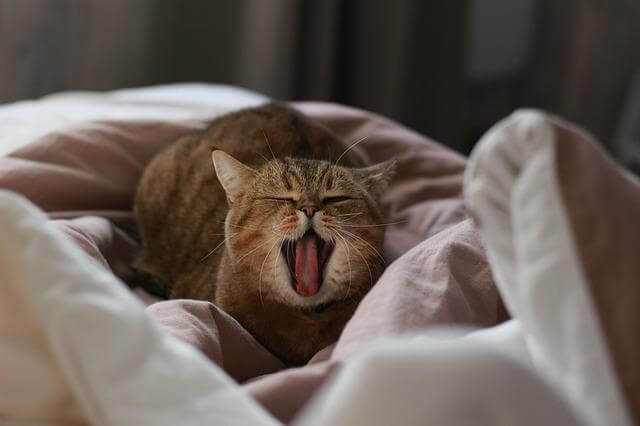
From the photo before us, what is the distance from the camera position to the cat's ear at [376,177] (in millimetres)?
1372

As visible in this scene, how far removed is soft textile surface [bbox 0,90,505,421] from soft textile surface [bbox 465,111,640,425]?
23 centimetres

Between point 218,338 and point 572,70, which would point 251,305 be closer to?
point 218,338

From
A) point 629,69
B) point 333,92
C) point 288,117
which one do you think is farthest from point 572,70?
point 288,117

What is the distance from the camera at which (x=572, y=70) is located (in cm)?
342

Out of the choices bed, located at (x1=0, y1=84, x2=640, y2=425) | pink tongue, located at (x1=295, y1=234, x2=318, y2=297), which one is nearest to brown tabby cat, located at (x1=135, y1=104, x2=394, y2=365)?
pink tongue, located at (x1=295, y1=234, x2=318, y2=297)

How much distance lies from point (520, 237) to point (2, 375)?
509 mm

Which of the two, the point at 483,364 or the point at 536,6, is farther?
the point at 536,6

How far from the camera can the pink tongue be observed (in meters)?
1.22

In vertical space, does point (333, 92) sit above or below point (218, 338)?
below

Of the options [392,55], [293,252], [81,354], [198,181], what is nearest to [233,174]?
[293,252]

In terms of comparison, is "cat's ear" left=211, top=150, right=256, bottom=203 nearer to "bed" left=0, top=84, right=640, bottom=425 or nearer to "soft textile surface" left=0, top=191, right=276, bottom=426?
"bed" left=0, top=84, right=640, bottom=425

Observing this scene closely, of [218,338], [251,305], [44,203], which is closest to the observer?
[218,338]

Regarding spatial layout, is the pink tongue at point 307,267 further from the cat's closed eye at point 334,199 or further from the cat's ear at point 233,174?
the cat's ear at point 233,174

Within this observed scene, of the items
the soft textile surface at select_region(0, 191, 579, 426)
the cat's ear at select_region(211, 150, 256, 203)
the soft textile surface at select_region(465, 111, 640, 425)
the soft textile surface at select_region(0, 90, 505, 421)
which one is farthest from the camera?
the cat's ear at select_region(211, 150, 256, 203)
